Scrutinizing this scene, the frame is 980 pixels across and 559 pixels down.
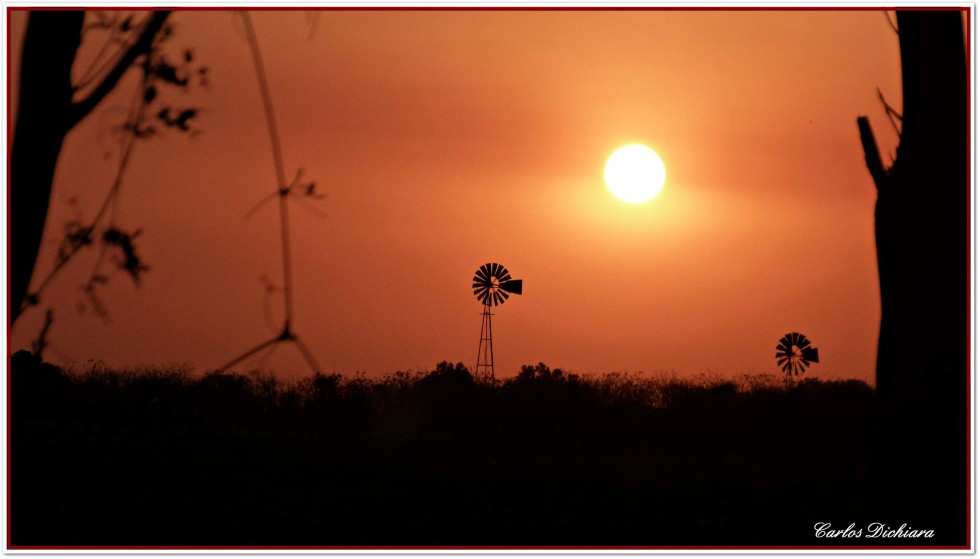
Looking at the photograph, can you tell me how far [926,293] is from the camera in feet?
18.3

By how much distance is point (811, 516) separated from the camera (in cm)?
959

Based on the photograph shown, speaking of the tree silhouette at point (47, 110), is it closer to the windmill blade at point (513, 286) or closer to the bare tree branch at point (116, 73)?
the bare tree branch at point (116, 73)

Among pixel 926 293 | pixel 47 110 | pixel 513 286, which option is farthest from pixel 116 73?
pixel 513 286

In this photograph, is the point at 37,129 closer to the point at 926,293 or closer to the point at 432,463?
the point at 926,293

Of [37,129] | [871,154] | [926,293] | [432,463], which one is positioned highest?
[871,154]

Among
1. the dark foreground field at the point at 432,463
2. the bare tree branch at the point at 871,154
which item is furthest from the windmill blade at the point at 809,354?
the bare tree branch at the point at 871,154

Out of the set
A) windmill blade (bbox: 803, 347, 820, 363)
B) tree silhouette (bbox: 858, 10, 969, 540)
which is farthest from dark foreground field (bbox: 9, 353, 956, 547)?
windmill blade (bbox: 803, 347, 820, 363)

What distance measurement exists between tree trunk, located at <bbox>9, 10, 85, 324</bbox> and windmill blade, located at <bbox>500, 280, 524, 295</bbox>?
23.0 meters

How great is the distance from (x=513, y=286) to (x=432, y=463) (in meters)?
12.7

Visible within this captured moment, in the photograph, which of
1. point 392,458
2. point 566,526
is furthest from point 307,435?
point 566,526

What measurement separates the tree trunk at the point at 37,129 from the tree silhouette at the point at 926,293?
455cm

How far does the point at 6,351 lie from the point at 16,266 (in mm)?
1330

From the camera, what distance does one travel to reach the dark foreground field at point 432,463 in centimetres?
801

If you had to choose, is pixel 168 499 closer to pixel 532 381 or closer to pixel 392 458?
pixel 392 458
